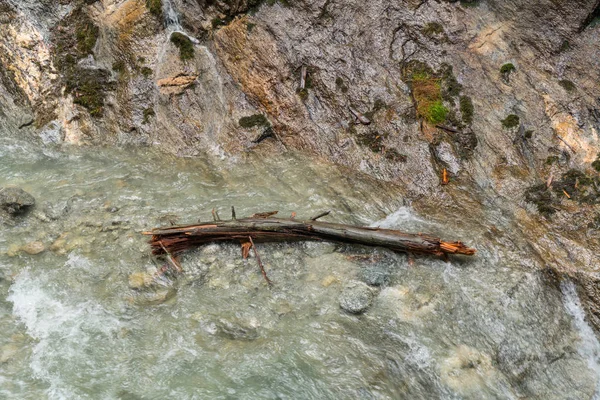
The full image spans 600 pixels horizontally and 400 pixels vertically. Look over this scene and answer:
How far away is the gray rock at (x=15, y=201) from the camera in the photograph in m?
7.64

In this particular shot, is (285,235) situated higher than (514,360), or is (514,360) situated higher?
(285,235)

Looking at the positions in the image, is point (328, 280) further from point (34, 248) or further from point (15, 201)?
point (15, 201)

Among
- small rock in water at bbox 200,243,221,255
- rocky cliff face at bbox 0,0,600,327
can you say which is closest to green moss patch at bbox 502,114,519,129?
rocky cliff face at bbox 0,0,600,327

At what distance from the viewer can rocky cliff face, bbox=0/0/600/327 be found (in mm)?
8289

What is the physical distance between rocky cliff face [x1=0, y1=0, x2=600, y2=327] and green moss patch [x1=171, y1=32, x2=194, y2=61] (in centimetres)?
3

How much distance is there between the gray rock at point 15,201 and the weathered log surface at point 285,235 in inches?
96.0

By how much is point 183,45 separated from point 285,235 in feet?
18.5

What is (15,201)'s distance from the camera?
765 centimetres

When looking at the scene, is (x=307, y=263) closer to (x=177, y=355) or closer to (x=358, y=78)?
(x=177, y=355)

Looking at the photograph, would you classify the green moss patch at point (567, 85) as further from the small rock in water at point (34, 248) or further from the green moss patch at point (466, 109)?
the small rock in water at point (34, 248)

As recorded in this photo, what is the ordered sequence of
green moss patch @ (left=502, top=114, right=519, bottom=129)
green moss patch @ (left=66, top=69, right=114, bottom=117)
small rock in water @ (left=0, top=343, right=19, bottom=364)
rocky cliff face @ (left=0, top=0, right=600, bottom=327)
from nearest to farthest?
small rock in water @ (left=0, top=343, right=19, bottom=364) → rocky cliff face @ (left=0, top=0, right=600, bottom=327) → green moss patch @ (left=502, top=114, right=519, bottom=129) → green moss patch @ (left=66, top=69, right=114, bottom=117)

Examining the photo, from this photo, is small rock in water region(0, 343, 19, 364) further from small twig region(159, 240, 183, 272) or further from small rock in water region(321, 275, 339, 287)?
small rock in water region(321, 275, 339, 287)

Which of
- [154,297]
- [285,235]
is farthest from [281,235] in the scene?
[154,297]

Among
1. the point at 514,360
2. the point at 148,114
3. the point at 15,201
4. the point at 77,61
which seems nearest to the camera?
the point at 514,360
